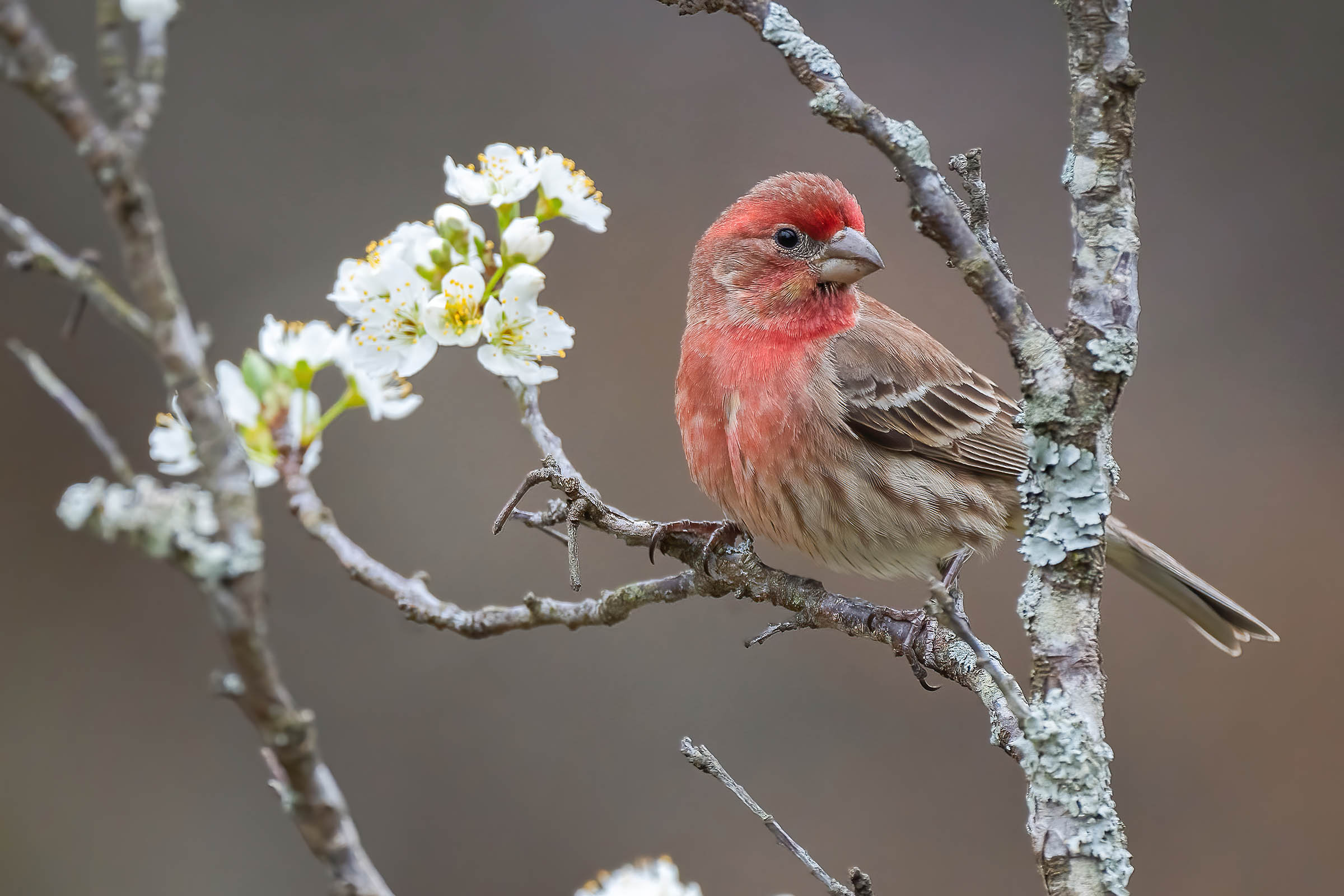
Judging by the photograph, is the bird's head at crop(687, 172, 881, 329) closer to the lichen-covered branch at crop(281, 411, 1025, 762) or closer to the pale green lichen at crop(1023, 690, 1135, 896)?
the lichen-covered branch at crop(281, 411, 1025, 762)

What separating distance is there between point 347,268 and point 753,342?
160 centimetres

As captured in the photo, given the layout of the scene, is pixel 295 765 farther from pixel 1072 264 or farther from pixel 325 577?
pixel 325 577

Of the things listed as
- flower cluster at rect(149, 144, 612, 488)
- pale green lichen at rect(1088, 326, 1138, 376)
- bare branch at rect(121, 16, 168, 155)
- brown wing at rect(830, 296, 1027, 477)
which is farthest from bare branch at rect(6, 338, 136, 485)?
brown wing at rect(830, 296, 1027, 477)

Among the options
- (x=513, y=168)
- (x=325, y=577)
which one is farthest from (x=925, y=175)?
(x=325, y=577)

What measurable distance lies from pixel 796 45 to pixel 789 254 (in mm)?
1898

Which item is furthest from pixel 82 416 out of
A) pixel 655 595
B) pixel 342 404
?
pixel 655 595

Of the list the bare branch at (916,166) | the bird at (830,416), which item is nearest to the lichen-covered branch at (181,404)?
the bare branch at (916,166)

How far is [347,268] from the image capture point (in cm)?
190

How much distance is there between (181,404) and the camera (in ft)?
2.98

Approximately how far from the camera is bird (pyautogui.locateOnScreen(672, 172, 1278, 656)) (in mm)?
3109

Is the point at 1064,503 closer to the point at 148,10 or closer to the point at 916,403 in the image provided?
the point at 148,10

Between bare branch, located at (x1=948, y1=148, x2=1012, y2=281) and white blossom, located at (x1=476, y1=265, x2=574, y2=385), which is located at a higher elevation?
bare branch, located at (x1=948, y1=148, x2=1012, y2=281)

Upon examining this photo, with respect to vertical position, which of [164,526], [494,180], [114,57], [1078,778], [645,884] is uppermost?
[494,180]

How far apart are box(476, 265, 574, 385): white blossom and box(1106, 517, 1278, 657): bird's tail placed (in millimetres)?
2290
